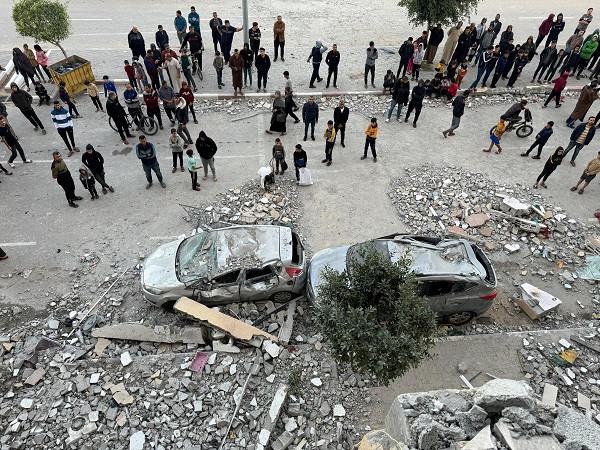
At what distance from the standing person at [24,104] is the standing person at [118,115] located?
258 cm

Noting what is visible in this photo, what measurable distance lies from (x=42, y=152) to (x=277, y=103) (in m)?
7.56

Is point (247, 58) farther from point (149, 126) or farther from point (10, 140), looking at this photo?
point (10, 140)

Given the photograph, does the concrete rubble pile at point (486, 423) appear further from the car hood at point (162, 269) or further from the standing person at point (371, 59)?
the standing person at point (371, 59)

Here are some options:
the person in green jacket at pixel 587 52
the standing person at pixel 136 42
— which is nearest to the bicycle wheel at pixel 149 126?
the standing person at pixel 136 42

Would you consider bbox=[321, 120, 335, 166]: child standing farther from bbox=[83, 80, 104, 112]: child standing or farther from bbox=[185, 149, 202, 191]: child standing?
bbox=[83, 80, 104, 112]: child standing

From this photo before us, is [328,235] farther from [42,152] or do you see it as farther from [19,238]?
[42,152]

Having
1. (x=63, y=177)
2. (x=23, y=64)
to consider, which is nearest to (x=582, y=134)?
(x=63, y=177)

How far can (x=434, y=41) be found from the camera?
17.3 m

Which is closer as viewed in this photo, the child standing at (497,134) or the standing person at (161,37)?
the child standing at (497,134)

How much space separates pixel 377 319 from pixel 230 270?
10.4 ft

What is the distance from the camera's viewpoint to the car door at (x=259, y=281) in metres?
8.34

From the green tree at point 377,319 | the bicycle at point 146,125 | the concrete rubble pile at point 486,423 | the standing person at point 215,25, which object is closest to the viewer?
the concrete rubble pile at point 486,423

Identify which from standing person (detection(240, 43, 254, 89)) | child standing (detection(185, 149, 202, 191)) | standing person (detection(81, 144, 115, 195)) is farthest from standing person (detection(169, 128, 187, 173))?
standing person (detection(240, 43, 254, 89))

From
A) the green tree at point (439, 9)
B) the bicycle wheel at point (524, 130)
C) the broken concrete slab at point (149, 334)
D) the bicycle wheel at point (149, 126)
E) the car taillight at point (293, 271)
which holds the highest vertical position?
the green tree at point (439, 9)
